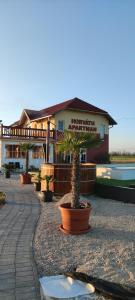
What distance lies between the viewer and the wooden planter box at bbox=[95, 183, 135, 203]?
436 inches

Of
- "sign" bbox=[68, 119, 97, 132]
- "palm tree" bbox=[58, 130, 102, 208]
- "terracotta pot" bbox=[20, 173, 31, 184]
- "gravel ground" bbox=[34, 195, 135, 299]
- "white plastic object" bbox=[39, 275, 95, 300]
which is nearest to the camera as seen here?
"white plastic object" bbox=[39, 275, 95, 300]

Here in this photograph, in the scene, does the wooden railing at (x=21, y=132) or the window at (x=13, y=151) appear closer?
the wooden railing at (x=21, y=132)

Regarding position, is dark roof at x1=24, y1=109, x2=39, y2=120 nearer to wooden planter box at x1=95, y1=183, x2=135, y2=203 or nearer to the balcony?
the balcony

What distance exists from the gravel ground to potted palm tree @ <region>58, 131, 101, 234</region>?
9.1 inches

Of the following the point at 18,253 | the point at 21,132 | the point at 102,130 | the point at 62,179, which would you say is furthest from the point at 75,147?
the point at 102,130

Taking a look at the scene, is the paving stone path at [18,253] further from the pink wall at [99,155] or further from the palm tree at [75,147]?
the pink wall at [99,155]

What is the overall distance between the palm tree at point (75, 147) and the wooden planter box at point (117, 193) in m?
4.11

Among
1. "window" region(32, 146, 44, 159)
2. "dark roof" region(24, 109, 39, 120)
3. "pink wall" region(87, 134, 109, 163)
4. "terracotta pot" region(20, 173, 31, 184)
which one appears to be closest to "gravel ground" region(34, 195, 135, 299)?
"terracotta pot" region(20, 173, 31, 184)

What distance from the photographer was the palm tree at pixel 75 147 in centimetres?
726

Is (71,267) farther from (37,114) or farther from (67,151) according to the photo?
(37,114)

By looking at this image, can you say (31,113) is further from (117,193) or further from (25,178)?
(117,193)

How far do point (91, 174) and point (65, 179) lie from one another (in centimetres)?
122

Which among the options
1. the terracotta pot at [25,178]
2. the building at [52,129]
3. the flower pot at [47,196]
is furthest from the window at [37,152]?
the flower pot at [47,196]

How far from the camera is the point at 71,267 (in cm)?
498
